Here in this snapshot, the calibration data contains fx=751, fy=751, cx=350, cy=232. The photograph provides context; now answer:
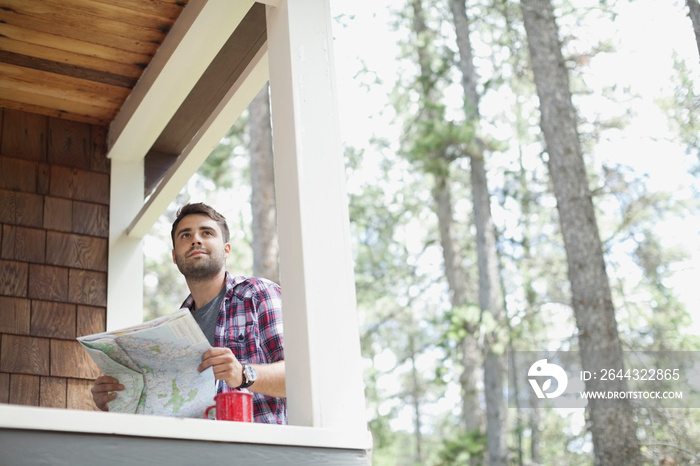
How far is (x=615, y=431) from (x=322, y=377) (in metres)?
4.71

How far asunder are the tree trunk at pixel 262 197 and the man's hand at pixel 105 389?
530 centimetres

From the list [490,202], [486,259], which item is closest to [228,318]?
[486,259]

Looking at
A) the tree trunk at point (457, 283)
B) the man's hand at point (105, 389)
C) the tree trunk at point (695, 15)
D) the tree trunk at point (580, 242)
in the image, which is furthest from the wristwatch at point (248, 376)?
the tree trunk at point (457, 283)

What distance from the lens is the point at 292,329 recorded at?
6.40 feet

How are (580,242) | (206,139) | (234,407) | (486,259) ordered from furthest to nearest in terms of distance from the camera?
1. (486,259)
2. (580,242)
3. (206,139)
4. (234,407)

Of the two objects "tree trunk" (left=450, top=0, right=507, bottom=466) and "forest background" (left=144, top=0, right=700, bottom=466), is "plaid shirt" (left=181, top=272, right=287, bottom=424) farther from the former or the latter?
"tree trunk" (left=450, top=0, right=507, bottom=466)

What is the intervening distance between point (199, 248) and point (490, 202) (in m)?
9.28

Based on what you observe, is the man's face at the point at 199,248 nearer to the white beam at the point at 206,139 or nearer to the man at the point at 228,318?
the man at the point at 228,318

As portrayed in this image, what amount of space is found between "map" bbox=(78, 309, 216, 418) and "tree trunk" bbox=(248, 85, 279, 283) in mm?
5547

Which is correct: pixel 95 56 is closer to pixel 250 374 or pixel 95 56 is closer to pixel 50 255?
pixel 50 255

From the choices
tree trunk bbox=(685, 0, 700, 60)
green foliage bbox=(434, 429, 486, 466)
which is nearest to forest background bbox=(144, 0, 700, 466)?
green foliage bbox=(434, 429, 486, 466)

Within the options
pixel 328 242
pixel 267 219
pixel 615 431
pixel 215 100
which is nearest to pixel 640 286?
pixel 615 431

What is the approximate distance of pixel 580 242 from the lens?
6.64 metres

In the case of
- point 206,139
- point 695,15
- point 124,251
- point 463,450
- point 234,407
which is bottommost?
point 234,407
